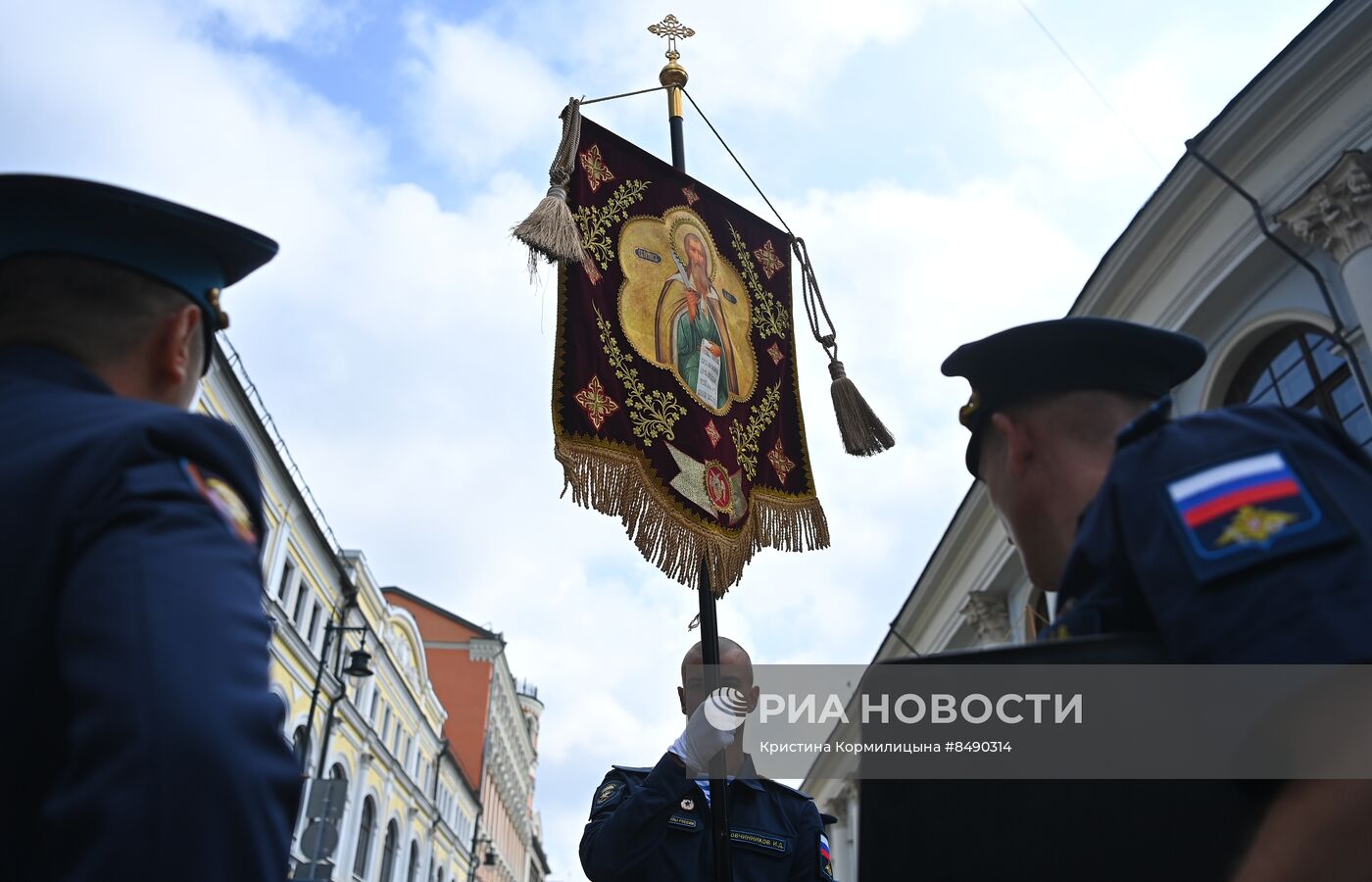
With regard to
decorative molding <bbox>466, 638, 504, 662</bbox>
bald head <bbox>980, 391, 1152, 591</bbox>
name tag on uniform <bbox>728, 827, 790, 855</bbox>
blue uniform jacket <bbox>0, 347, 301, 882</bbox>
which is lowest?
blue uniform jacket <bbox>0, 347, 301, 882</bbox>

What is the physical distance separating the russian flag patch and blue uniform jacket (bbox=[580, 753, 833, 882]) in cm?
221

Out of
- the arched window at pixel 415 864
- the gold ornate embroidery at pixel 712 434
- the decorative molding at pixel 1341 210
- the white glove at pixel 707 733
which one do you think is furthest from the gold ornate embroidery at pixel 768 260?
the arched window at pixel 415 864

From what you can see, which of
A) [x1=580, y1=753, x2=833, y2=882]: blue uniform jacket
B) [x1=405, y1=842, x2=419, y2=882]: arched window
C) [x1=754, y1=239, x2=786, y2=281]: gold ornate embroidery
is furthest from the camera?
[x1=405, y1=842, x2=419, y2=882]: arched window

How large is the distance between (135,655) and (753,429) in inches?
153

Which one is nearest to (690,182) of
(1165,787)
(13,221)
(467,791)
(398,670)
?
(13,221)

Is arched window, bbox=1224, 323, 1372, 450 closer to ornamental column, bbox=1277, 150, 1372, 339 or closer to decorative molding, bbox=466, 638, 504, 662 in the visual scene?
ornamental column, bbox=1277, 150, 1372, 339

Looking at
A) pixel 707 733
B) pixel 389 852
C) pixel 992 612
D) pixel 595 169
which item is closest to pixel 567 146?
pixel 595 169

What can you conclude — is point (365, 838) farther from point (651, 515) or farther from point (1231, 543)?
point (1231, 543)

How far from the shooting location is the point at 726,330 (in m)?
4.87

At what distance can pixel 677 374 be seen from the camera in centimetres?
457

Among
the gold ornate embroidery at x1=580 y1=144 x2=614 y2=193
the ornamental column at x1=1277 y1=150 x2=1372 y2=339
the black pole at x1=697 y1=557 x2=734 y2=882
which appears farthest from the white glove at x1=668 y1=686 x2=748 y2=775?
the ornamental column at x1=1277 y1=150 x2=1372 y2=339

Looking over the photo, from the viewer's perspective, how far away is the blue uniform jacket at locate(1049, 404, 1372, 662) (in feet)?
3.28

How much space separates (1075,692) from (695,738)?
208 cm

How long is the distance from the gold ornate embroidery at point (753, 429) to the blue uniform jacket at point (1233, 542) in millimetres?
3313
